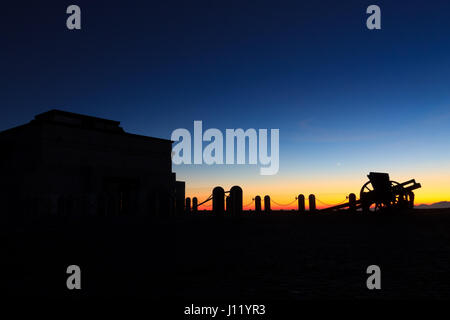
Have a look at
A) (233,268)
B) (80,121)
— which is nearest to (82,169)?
(80,121)

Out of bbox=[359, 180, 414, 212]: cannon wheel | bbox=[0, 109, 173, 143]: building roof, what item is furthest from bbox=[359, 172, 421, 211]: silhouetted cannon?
bbox=[0, 109, 173, 143]: building roof

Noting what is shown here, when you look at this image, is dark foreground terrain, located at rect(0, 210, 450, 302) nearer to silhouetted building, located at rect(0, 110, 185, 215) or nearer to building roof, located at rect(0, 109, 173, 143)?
silhouetted building, located at rect(0, 110, 185, 215)

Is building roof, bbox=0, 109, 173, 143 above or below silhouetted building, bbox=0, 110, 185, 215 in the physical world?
above

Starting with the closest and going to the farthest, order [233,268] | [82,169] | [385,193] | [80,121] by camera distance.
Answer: [233,268]
[385,193]
[82,169]
[80,121]

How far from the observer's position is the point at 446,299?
13.2 feet

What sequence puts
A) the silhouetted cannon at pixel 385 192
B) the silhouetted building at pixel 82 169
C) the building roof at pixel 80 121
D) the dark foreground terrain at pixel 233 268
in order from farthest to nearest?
the building roof at pixel 80 121 < the silhouetted building at pixel 82 169 < the silhouetted cannon at pixel 385 192 < the dark foreground terrain at pixel 233 268

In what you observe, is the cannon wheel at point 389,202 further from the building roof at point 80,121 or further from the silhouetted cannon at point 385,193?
the building roof at point 80,121

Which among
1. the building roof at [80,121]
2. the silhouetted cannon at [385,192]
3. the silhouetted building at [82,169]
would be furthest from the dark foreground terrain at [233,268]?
the building roof at [80,121]

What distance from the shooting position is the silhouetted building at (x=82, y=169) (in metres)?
24.5

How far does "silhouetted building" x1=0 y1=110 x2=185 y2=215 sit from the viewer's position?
80.4 feet

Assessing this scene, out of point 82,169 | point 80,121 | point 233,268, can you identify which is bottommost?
point 233,268

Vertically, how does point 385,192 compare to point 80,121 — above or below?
below

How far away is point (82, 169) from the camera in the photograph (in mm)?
29719

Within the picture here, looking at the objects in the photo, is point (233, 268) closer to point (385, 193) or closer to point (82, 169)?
point (385, 193)
